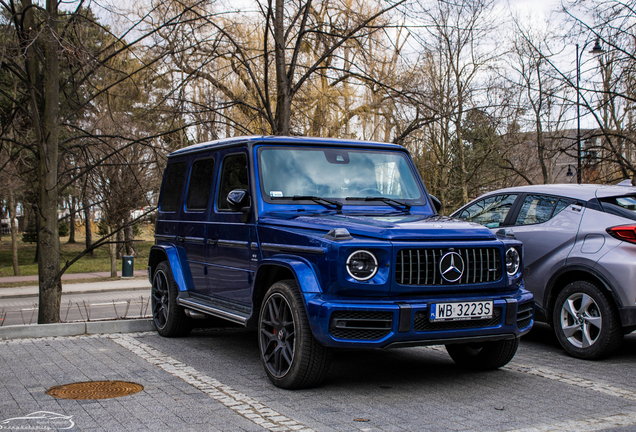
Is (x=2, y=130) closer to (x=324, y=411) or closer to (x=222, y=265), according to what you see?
(x=222, y=265)

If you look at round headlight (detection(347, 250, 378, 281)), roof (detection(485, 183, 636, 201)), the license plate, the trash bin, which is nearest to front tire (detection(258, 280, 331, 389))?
round headlight (detection(347, 250, 378, 281))

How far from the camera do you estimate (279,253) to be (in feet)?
18.4

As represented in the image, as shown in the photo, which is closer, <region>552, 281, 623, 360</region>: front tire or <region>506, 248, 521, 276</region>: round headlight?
<region>506, 248, 521, 276</region>: round headlight

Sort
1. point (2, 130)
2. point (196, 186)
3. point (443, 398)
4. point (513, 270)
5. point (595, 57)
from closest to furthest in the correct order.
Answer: point (443, 398) < point (513, 270) < point (196, 186) < point (2, 130) < point (595, 57)

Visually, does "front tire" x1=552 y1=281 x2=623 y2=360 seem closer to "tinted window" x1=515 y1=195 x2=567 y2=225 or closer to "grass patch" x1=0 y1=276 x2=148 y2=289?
"tinted window" x1=515 y1=195 x2=567 y2=225

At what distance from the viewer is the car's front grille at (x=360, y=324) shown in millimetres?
4824

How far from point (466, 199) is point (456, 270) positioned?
82.7 ft

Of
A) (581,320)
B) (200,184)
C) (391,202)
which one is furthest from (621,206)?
(200,184)

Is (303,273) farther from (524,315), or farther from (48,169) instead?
(48,169)

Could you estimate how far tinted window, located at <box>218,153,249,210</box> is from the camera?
6508 mm

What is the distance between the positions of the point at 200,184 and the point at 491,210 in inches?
137

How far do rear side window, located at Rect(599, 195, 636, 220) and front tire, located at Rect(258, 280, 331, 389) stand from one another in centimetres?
339

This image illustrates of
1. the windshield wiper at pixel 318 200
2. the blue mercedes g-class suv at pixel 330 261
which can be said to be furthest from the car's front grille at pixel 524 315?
the windshield wiper at pixel 318 200

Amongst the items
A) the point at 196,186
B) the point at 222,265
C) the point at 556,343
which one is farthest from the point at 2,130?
the point at 556,343
